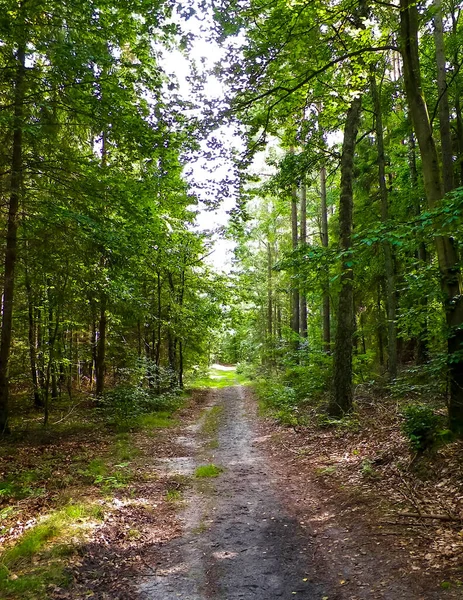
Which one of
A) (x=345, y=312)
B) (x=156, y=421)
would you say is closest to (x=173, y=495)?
(x=345, y=312)

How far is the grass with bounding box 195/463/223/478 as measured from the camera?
26.2 feet

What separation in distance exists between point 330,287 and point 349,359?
228cm

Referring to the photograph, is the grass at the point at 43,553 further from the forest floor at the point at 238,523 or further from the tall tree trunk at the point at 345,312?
the tall tree trunk at the point at 345,312

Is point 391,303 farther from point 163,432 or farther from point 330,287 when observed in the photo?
point 163,432

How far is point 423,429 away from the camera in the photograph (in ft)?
20.7

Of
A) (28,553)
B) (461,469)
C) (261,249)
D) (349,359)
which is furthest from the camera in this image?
(261,249)

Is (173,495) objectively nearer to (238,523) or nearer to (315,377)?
(238,523)

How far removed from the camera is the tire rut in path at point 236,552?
4020mm

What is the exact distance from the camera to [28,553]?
14.9 ft

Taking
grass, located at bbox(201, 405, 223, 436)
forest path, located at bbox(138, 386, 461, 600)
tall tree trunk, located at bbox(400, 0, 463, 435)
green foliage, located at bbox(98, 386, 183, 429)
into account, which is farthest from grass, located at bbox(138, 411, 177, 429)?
tall tree trunk, located at bbox(400, 0, 463, 435)

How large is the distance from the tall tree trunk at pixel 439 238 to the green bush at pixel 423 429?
23cm

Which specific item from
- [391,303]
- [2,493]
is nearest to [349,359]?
[391,303]

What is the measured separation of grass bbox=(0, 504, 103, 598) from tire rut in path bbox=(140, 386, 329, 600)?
1.00 meters

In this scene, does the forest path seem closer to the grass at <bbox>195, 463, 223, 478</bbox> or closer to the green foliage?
the grass at <bbox>195, 463, 223, 478</bbox>
